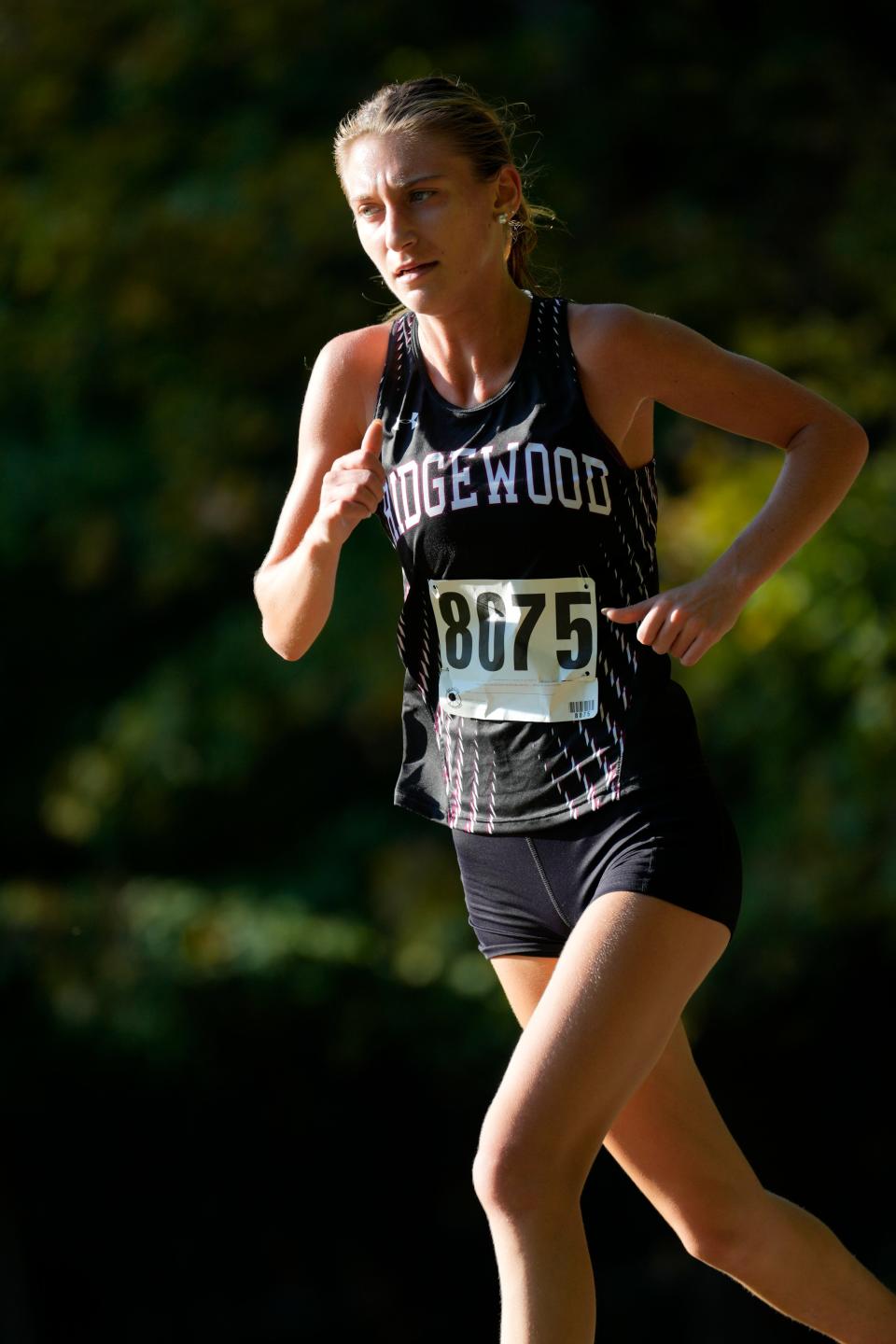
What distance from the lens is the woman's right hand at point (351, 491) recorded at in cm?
194

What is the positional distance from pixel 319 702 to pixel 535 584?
490cm

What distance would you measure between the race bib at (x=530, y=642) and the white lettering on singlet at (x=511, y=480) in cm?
9

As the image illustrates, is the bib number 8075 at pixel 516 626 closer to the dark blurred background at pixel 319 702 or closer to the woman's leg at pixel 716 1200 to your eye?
the woman's leg at pixel 716 1200

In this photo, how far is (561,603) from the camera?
2.03 m

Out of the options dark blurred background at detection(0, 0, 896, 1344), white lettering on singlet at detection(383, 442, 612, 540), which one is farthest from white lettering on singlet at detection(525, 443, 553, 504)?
dark blurred background at detection(0, 0, 896, 1344)

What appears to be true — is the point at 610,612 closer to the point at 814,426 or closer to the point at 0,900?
the point at 814,426

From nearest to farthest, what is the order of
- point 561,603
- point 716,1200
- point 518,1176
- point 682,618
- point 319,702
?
point 518,1176
point 682,618
point 561,603
point 716,1200
point 319,702

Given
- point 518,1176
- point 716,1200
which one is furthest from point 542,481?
point 716,1200

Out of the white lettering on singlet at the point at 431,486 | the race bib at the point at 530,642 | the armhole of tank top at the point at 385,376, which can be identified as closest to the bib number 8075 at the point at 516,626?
the race bib at the point at 530,642

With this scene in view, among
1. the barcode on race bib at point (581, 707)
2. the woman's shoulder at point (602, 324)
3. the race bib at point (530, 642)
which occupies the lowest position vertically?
the barcode on race bib at point (581, 707)

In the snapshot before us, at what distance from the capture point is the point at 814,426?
2.08 metres

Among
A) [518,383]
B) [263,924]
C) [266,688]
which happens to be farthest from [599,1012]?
[266,688]

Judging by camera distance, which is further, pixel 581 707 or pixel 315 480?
pixel 315 480

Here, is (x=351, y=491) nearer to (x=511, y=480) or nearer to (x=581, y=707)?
(x=511, y=480)
